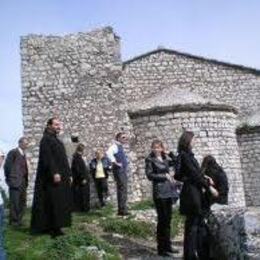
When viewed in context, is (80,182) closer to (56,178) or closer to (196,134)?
(196,134)

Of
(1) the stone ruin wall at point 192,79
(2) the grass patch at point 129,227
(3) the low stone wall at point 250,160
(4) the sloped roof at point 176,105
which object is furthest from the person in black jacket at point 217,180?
(1) the stone ruin wall at point 192,79

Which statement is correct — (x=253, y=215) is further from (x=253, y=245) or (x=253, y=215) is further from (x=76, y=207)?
(x=76, y=207)

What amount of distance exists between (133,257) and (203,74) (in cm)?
1507

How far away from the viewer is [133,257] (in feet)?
33.7

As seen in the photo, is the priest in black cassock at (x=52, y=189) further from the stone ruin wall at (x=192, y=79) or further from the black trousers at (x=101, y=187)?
the stone ruin wall at (x=192, y=79)

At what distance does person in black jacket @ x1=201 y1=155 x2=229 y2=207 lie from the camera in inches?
371

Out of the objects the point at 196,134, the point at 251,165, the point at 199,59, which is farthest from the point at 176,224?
the point at 199,59

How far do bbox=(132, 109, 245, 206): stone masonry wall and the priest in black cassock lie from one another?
29.2 feet

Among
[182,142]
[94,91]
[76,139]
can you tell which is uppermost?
[94,91]

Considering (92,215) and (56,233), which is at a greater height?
(92,215)

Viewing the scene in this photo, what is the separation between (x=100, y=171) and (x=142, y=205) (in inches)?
69.9

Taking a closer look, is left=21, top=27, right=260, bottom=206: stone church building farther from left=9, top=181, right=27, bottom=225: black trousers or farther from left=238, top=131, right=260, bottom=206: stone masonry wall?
left=9, top=181, right=27, bottom=225: black trousers

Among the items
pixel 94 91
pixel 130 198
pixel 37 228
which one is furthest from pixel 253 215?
pixel 94 91

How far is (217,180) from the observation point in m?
9.57
